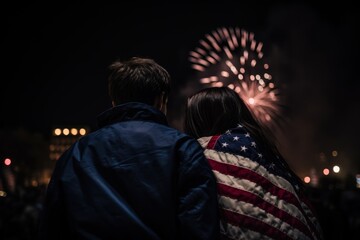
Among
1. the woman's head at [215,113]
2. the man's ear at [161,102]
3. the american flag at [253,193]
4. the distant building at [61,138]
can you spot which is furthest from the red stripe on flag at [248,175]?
the distant building at [61,138]

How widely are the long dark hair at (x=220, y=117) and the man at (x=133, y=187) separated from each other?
748 millimetres

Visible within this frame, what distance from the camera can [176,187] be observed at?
9.75 ft

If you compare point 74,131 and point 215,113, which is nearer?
point 215,113

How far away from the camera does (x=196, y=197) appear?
9.43 feet

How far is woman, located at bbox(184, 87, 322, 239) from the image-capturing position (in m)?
3.39

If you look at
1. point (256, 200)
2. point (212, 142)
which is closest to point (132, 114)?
point (212, 142)

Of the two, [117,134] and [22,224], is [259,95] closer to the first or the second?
[22,224]

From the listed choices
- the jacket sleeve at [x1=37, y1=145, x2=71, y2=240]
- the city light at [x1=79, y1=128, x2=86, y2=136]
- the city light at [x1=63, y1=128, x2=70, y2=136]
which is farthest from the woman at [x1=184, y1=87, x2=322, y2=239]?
the city light at [x1=63, y1=128, x2=70, y2=136]

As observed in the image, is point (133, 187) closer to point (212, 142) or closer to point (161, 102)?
point (161, 102)

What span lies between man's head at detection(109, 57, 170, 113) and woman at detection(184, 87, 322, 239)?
53 cm

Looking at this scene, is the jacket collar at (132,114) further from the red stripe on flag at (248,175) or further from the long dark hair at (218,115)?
the long dark hair at (218,115)

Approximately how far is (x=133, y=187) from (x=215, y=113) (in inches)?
48.5

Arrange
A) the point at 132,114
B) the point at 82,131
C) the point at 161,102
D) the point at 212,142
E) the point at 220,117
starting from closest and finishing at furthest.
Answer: the point at 132,114
the point at 161,102
the point at 212,142
the point at 220,117
the point at 82,131

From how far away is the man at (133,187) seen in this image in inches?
112
